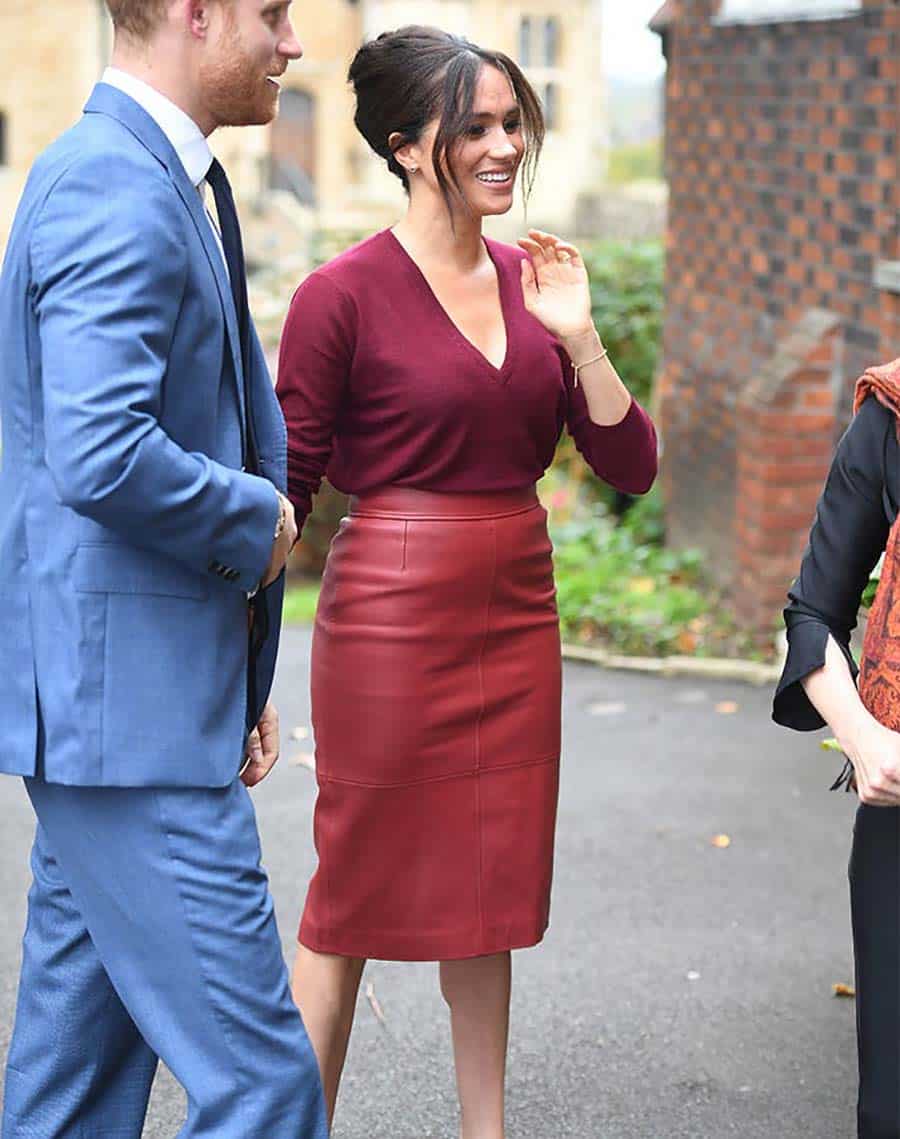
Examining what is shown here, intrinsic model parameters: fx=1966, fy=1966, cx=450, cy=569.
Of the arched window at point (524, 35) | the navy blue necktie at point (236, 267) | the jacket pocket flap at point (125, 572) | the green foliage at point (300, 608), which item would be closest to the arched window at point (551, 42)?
the arched window at point (524, 35)

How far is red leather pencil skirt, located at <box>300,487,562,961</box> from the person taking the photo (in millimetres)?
3500

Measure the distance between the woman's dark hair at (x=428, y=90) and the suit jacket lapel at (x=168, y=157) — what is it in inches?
32.4

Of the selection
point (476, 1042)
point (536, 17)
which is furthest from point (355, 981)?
point (536, 17)

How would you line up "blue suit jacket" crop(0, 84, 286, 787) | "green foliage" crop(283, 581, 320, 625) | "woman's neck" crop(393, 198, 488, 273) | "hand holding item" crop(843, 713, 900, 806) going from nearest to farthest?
"blue suit jacket" crop(0, 84, 286, 787)
"hand holding item" crop(843, 713, 900, 806)
"woman's neck" crop(393, 198, 488, 273)
"green foliage" crop(283, 581, 320, 625)

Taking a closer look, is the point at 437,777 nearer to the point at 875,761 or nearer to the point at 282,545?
the point at 282,545

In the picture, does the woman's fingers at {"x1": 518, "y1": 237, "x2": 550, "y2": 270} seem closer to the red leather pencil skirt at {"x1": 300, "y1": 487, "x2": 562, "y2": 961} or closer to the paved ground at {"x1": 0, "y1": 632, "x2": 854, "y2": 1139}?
the red leather pencil skirt at {"x1": 300, "y1": 487, "x2": 562, "y2": 961}

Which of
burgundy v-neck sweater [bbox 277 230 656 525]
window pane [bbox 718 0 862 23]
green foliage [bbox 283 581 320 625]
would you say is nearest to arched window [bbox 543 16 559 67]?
green foliage [bbox 283 581 320 625]

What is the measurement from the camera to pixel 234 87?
8.98ft

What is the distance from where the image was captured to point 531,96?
3545 millimetres

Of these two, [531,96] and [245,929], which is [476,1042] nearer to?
[245,929]

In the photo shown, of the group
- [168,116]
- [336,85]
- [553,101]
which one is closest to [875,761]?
[168,116]

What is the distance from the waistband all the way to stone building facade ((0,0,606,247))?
35.7 metres

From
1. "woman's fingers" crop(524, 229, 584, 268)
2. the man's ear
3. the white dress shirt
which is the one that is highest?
the man's ear

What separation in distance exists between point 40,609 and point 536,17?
42.1 meters
